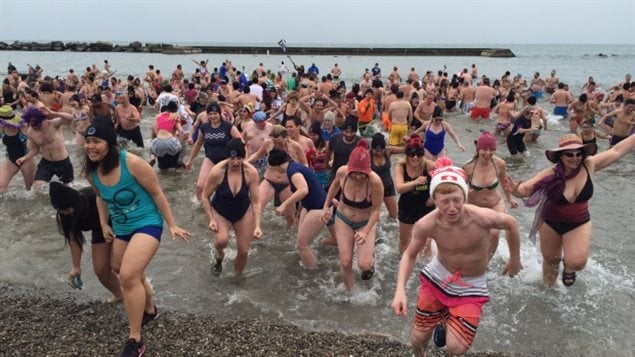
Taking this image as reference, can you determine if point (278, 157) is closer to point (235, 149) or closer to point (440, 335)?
point (235, 149)

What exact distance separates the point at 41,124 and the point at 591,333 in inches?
305

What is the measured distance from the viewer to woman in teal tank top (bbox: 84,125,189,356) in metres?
3.63

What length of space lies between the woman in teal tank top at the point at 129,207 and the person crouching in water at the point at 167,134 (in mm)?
5821

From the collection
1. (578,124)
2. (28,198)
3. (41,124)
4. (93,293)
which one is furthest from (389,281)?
(578,124)

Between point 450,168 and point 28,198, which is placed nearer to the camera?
point 450,168

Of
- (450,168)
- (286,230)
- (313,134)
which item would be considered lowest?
(286,230)

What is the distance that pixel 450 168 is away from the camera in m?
3.28

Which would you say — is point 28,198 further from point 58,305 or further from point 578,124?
point 578,124

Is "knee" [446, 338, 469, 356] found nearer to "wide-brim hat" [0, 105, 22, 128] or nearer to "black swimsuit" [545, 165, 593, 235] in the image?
"black swimsuit" [545, 165, 593, 235]

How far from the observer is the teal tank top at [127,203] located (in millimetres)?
3756

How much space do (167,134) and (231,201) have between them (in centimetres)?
499

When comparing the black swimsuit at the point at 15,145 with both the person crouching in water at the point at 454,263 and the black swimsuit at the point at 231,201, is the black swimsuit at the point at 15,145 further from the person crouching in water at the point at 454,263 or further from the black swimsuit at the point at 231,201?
the person crouching in water at the point at 454,263

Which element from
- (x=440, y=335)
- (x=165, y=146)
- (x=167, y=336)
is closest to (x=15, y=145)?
(x=165, y=146)

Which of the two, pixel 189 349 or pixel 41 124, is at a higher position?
pixel 41 124
